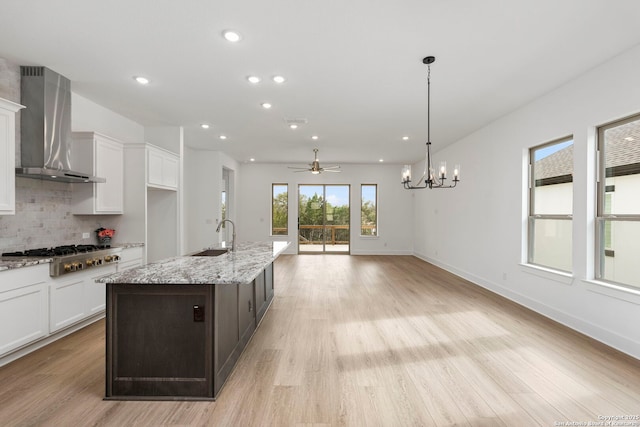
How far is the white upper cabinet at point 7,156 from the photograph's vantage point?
273 centimetres

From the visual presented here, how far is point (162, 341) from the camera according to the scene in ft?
7.18

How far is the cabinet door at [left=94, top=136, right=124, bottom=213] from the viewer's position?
400cm

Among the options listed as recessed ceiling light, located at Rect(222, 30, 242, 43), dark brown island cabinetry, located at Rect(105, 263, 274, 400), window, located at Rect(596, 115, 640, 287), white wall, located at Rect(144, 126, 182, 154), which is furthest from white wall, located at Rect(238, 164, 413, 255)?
dark brown island cabinetry, located at Rect(105, 263, 274, 400)

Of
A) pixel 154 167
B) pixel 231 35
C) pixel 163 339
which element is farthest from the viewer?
pixel 154 167

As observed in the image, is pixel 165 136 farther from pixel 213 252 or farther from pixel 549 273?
pixel 549 273

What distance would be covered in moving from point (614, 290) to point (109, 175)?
592 centimetres

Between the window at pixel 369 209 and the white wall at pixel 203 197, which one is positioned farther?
the window at pixel 369 209

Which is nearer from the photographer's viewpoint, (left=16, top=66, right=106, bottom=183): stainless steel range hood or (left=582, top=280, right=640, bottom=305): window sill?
(left=582, top=280, right=640, bottom=305): window sill

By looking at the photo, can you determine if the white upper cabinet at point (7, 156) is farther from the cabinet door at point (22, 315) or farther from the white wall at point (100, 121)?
the white wall at point (100, 121)

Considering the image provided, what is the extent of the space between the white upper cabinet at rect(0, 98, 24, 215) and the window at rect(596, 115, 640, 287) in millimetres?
5756

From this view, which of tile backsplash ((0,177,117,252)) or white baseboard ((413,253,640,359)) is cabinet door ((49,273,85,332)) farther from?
white baseboard ((413,253,640,359))

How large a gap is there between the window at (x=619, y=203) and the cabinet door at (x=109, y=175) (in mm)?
5844

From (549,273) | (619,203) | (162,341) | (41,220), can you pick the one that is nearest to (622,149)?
(619,203)

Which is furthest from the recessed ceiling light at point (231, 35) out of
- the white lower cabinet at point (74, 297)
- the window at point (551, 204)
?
the window at point (551, 204)
